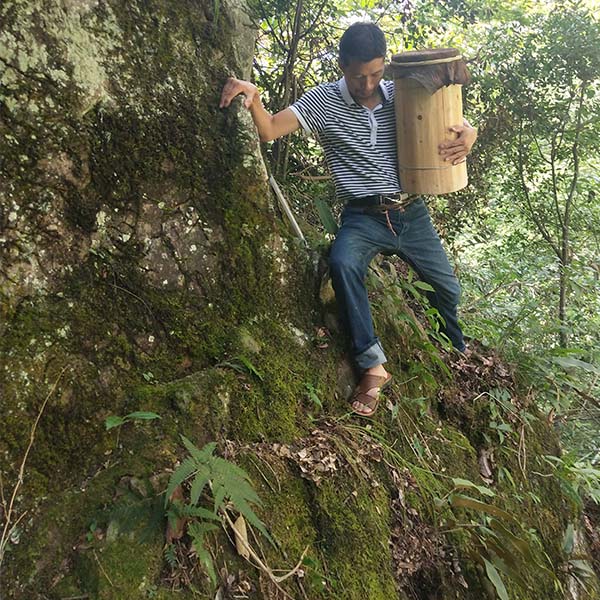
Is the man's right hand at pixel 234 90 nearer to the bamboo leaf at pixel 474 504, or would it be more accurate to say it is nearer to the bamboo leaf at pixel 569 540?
the bamboo leaf at pixel 474 504

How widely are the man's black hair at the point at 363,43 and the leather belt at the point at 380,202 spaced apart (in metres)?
0.79

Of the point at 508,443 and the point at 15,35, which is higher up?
the point at 15,35

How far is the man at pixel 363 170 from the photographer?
3211mm

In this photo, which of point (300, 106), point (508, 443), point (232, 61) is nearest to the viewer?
point (232, 61)

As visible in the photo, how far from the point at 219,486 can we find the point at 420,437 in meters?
1.84

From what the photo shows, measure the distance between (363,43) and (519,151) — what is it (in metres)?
4.87

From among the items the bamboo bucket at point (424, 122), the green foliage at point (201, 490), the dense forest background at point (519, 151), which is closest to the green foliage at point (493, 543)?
the green foliage at point (201, 490)

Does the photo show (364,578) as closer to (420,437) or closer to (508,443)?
(420,437)

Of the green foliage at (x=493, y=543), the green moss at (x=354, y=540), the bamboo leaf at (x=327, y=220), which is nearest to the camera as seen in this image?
the green moss at (x=354, y=540)

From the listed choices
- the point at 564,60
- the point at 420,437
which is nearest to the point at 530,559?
the point at 420,437

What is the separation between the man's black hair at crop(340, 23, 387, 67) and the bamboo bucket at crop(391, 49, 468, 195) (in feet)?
0.47

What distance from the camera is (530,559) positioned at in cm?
295

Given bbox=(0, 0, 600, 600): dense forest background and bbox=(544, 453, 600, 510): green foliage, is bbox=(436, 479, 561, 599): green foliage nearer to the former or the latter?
bbox=(0, 0, 600, 600): dense forest background

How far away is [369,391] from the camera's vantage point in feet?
10.6
